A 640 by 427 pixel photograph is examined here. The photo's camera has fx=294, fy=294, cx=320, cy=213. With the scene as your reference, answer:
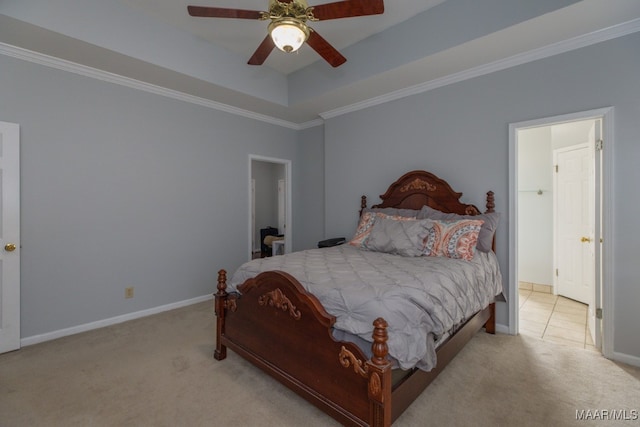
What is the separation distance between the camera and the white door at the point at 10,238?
2490 millimetres

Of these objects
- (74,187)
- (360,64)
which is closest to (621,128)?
(360,64)

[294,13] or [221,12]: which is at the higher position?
[221,12]

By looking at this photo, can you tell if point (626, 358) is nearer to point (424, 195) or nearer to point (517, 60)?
point (424, 195)

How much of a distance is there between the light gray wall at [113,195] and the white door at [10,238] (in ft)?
0.25

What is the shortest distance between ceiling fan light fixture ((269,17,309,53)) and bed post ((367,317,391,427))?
179 centimetres

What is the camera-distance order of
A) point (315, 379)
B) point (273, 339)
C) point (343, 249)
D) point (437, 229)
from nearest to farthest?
point (315, 379)
point (273, 339)
point (437, 229)
point (343, 249)

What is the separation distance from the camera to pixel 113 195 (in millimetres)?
3115

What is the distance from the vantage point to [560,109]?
2.60 m

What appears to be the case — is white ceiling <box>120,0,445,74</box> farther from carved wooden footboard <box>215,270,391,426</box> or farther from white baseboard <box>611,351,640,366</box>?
white baseboard <box>611,351,640,366</box>

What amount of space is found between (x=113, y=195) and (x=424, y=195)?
340cm

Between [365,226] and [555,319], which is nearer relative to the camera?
[555,319]

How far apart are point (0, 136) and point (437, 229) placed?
12.8 ft

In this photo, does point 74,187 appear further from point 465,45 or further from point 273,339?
point 465,45

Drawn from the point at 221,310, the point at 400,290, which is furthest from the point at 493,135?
the point at 221,310
